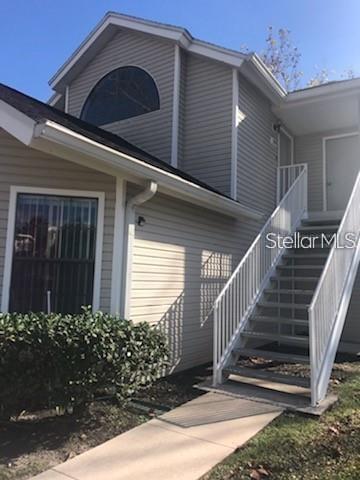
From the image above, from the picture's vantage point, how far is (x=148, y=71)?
29.5 feet

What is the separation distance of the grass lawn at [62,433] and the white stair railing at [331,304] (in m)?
1.54

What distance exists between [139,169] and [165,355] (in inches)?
83.8

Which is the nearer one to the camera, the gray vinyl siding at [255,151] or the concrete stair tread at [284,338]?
the concrete stair tread at [284,338]

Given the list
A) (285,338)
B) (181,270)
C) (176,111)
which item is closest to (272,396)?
(285,338)

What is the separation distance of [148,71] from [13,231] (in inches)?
A: 214

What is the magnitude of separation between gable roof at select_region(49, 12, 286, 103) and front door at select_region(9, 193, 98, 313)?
168 inches

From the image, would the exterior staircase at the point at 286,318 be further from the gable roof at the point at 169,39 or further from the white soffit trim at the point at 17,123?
the white soffit trim at the point at 17,123

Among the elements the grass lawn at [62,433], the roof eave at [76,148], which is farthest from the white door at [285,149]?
the grass lawn at [62,433]

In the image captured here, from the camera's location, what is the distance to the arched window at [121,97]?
9008 mm

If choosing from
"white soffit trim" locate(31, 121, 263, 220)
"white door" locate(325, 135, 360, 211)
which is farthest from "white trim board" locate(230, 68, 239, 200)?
"white door" locate(325, 135, 360, 211)

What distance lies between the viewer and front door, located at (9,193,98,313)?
502 centimetres

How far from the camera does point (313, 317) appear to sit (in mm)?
4598

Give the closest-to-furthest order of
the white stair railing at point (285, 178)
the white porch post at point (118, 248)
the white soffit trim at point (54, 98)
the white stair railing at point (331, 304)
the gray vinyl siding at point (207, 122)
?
the white stair railing at point (331, 304)
the white porch post at point (118, 248)
the gray vinyl siding at point (207, 122)
the white stair railing at point (285, 178)
the white soffit trim at point (54, 98)

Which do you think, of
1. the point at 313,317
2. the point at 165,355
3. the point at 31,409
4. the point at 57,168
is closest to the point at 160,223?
the point at 57,168
